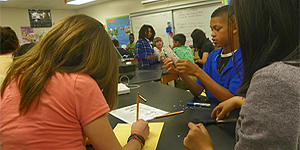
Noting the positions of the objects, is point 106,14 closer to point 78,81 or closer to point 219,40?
point 219,40

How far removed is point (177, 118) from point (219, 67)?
0.60 m

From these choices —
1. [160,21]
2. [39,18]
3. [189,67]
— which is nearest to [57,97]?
[189,67]

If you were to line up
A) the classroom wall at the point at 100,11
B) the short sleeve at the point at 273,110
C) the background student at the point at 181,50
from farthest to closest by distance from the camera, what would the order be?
the classroom wall at the point at 100,11, the background student at the point at 181,50, the short sleeve at the point at 273,110

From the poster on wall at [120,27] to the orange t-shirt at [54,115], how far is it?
6876mm

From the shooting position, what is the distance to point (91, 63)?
797 millimetres

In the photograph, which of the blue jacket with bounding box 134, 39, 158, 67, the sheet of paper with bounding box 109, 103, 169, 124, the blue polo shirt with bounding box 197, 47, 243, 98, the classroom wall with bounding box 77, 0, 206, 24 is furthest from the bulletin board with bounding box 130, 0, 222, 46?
the sheet of paper with bounding box 109, 103, 169, 124

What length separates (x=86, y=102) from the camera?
0.72 metres

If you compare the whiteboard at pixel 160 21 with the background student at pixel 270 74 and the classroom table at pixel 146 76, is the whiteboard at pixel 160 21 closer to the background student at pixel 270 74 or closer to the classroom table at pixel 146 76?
the classroom table at pixel 146 76

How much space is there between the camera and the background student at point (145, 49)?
12.3 ft

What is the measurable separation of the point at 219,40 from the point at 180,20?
4.94m

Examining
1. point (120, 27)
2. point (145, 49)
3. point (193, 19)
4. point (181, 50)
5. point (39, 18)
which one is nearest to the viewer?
point (181, 50)

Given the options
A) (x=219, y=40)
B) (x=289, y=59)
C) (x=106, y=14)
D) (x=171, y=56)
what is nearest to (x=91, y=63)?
(x=289, y=59)

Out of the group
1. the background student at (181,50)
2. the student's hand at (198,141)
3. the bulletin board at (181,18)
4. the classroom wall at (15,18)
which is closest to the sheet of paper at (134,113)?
the student's hand at (198,141)

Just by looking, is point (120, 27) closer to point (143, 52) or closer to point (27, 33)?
point (27, 33)
